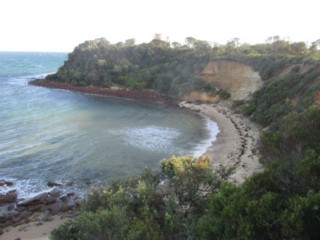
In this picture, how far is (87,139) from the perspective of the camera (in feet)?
120

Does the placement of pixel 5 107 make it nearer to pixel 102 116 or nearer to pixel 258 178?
pixel 102 116

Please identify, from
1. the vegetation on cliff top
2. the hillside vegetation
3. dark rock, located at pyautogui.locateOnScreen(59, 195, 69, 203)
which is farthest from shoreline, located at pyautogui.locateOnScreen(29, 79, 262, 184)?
dark rock, located at pyautogui.locateOnScreen(59, 195, 69, 203)

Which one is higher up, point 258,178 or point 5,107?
point 258,178

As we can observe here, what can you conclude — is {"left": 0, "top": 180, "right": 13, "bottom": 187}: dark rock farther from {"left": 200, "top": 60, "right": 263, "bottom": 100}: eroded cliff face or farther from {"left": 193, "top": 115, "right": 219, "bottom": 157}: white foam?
{"left": 200, "top": 60, "right": 263, "bottom": 100}: eroded cliff face

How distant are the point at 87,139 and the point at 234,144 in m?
15.0

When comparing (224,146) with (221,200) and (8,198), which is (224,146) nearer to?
(8,198)

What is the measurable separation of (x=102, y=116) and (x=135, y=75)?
1024 inches

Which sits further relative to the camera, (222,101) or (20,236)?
(222,101)

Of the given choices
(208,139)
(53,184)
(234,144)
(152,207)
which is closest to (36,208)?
(53,184)

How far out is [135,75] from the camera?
2881 inches

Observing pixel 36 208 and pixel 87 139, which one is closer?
pixel 36 208

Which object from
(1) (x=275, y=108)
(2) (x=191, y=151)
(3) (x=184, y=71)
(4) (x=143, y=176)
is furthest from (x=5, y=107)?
(4) (x=143, y=176)

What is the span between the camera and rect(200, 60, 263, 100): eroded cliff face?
51250 millimetres

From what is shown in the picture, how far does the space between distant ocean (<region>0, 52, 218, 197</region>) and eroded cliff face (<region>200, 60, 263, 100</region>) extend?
30.4 ft
